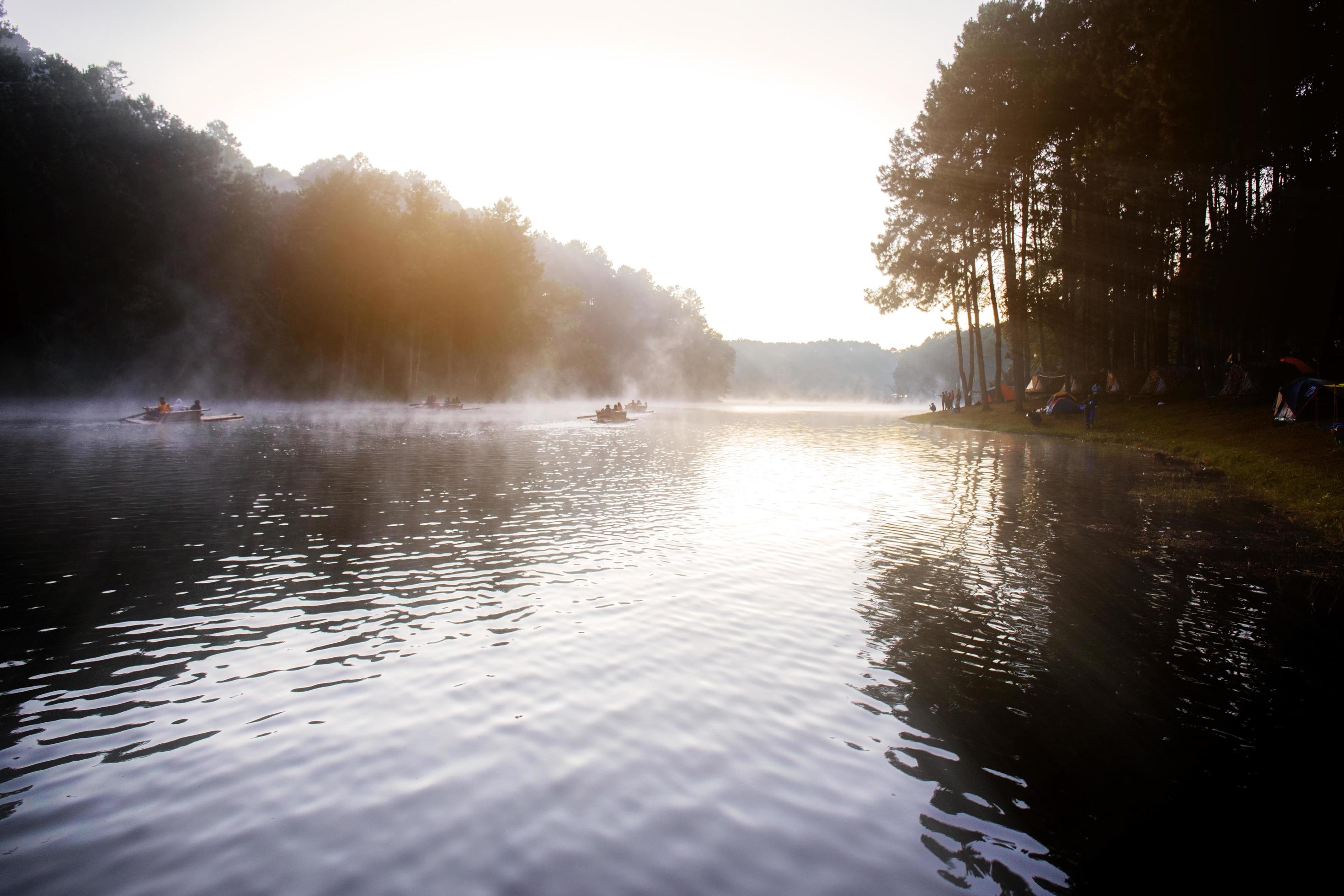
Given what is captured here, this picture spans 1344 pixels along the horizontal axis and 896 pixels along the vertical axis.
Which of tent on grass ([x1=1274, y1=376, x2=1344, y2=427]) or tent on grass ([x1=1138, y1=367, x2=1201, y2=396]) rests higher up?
tent on grass ([x1=1138, y1=367, x2=1201, y2=396])

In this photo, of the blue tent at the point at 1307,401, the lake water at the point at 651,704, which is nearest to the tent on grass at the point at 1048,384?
→ the blue tent at the point at 1307,401

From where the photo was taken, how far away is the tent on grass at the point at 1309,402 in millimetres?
22141

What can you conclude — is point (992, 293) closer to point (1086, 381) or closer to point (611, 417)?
point (1086, 381)

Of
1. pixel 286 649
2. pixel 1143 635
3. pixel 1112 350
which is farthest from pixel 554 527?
pixel 1112 350

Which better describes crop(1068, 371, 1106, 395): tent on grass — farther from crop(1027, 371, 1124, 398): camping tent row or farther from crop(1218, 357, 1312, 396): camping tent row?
crop(1218, 357, 1312, 396): camping tent row

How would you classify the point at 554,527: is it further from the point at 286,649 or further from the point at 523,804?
the point at 523,804

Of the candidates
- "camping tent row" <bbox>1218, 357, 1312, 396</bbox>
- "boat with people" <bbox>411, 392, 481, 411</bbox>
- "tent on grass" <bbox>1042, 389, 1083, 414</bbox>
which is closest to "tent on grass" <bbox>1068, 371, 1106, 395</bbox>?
"tent on grass" <bbox>1042, 389, 1083, 414</bbox>

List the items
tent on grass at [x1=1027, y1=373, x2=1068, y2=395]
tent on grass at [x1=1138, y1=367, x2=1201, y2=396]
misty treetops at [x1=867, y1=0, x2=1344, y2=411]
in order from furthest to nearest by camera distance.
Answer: tent on grass at [x1=1027, y1=373, x2=1068, y2=395]
tent on grass at [x1=1138, y1=367, x2=1201, y2=396]
misty treetops at [x1=867, y1=0, x2=1344, y2=411]

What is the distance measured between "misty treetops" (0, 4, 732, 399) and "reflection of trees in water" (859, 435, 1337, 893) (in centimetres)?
5711

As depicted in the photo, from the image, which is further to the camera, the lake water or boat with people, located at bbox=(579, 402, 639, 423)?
boat with people, located at bbox=(579, 402, 639, 423)

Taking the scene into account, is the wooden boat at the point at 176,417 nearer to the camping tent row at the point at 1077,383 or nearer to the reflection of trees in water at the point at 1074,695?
the reflection of trees in water at the point at 1074,695

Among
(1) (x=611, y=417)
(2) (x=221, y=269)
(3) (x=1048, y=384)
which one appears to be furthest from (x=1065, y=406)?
(2) (x=221, y=269)

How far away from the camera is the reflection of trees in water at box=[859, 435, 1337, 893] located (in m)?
4.32

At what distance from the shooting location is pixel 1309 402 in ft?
76.8
